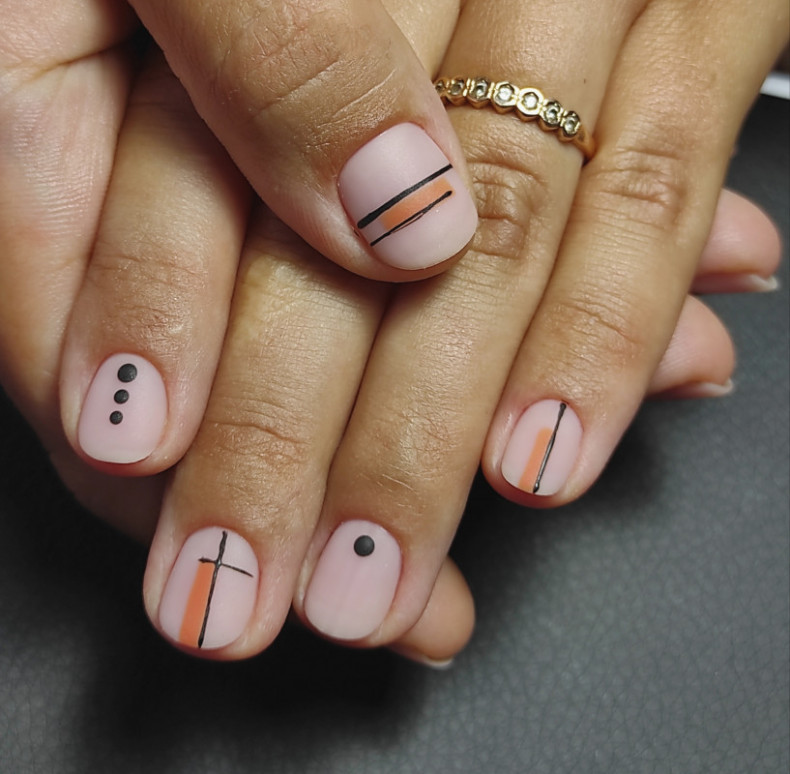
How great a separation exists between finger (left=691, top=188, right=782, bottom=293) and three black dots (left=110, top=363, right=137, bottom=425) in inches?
22.4

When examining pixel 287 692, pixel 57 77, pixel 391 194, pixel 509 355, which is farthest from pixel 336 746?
pixel 57 77

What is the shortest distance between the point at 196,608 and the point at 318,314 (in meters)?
0.25

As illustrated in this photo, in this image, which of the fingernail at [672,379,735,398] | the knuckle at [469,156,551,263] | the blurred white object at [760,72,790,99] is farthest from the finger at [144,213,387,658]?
the blurred white object at [760,72,790,99]

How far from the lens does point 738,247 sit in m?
0.85

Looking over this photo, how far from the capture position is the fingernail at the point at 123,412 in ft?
2.06

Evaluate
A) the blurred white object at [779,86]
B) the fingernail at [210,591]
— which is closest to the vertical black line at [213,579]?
the fingernail at [210,591]

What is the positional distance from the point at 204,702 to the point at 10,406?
37cm

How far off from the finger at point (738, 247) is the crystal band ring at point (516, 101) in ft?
0.74

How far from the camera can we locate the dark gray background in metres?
0.72

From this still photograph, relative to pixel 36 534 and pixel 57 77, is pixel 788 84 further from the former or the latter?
pixel 36 534

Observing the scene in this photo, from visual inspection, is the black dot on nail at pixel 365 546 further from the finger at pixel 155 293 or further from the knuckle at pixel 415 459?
the finger at pixel 155 293

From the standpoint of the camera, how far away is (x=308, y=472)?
0.67 metres

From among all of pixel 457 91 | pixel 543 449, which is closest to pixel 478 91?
pixel 457 91

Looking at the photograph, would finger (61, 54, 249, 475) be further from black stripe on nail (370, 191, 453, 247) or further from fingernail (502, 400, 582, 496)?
fingernail (502, 400, 582, 496)
